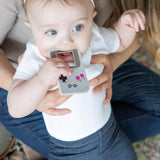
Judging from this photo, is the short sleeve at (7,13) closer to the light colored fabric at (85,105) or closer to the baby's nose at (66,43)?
the light colored fabric at (85,105)

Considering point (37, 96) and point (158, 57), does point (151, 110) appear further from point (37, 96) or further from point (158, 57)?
point (37, 96)

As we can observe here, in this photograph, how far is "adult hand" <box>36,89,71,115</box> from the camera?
70cm

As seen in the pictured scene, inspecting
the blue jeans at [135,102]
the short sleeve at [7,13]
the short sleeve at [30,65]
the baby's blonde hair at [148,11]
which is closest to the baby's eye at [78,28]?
the short sleeve at [30,65]

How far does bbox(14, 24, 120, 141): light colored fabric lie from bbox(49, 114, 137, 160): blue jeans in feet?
0.09

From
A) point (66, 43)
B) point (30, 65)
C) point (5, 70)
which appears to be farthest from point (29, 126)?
point (66, 43)

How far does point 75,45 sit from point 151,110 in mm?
593

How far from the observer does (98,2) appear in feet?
2.88

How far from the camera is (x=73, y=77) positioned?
587 mm

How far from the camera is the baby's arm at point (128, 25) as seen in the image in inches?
29.5

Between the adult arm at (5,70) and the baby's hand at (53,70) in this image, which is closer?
the baby's hand at (53,70)

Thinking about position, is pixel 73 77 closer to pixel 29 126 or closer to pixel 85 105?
pixel 85 105

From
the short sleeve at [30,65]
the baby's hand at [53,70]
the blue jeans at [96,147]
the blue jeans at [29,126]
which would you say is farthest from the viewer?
the blue jeans at [29,126]

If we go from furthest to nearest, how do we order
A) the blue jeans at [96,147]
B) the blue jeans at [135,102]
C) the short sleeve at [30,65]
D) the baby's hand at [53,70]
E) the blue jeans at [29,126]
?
the blue jeans at [135,102]
the blue jeans at [29,126]
the blue jeans at [96,147]
the short sleeve at [30,65]
the baby's hand at [53,70]

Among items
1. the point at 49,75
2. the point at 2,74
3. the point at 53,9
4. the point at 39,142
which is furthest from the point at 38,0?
the point at 39,142
